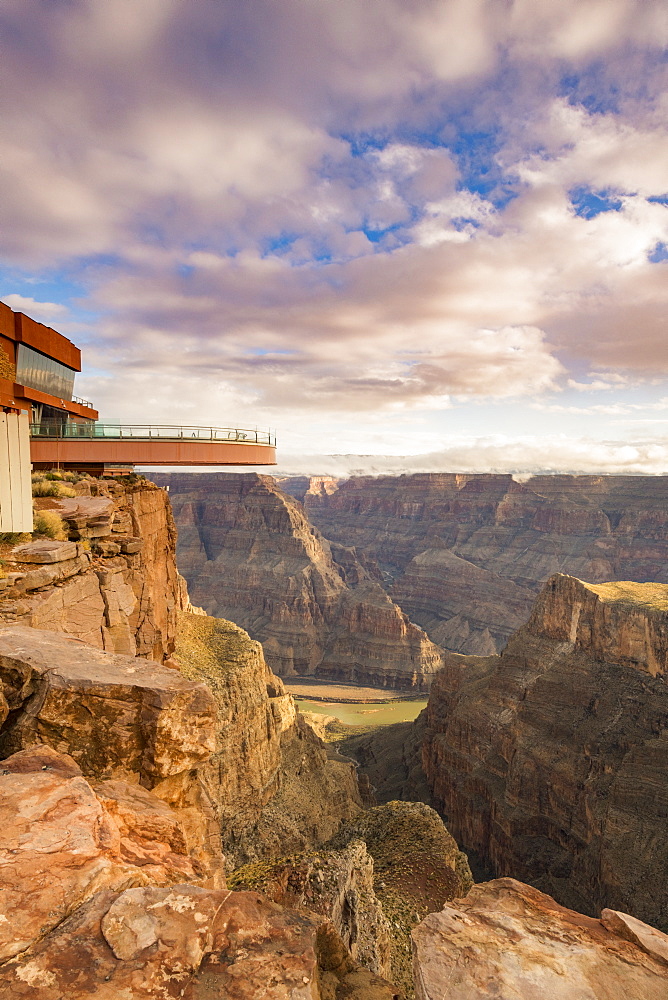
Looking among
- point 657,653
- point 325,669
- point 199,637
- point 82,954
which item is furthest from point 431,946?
point 325,669

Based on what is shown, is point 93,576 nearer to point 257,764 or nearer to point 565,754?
point 257,764

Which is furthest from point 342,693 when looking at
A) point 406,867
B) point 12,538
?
point 12,538

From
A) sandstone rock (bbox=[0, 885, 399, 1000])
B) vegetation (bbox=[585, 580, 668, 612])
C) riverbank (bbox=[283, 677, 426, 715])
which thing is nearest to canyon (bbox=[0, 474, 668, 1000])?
sandstone rock (bbox=[0, 885, 399, 1000])

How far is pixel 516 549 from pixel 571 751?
434 ft

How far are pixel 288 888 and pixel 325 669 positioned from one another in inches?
4205

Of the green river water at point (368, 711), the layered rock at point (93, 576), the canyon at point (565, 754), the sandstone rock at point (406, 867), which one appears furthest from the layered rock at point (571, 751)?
the layered rock at point (93, 576)

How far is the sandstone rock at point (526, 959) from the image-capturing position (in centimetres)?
414

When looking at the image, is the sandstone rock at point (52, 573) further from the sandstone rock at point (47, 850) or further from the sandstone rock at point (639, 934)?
the sandstone rock at point (639, 934)

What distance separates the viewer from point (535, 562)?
530 feet

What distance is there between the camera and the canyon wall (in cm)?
14400

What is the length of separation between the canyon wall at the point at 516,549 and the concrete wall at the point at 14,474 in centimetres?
12967

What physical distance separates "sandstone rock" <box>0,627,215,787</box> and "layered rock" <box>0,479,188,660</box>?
3.53 m

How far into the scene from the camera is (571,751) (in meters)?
44.7

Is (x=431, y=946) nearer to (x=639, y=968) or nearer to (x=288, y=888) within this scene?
(x=639, y=968)
